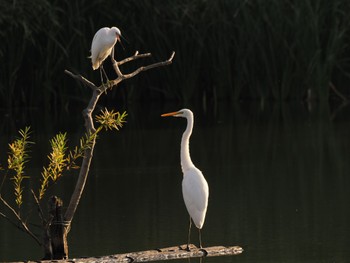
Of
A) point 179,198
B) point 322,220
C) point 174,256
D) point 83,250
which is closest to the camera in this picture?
point 174,256

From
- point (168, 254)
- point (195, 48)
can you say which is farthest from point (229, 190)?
point (195, 48)

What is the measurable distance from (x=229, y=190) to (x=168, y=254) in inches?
121

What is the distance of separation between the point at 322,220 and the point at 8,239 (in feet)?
7.56

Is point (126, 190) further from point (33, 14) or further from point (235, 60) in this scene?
point (235, 60)

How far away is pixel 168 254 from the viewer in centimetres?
711

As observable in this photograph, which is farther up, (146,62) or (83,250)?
(146,62)

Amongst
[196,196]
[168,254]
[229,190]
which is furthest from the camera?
[229,190]

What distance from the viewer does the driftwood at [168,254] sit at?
6840mm

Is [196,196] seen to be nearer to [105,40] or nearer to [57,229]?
[57,229]

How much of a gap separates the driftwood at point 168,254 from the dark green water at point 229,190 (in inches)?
2.3

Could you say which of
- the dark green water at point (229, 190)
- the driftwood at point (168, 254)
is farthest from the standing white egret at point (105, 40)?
the driftwood at point (168, 254)

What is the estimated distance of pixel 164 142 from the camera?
46.3ft

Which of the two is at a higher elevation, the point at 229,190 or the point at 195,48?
the point at 195,48

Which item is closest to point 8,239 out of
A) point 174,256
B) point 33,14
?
point 174,256
